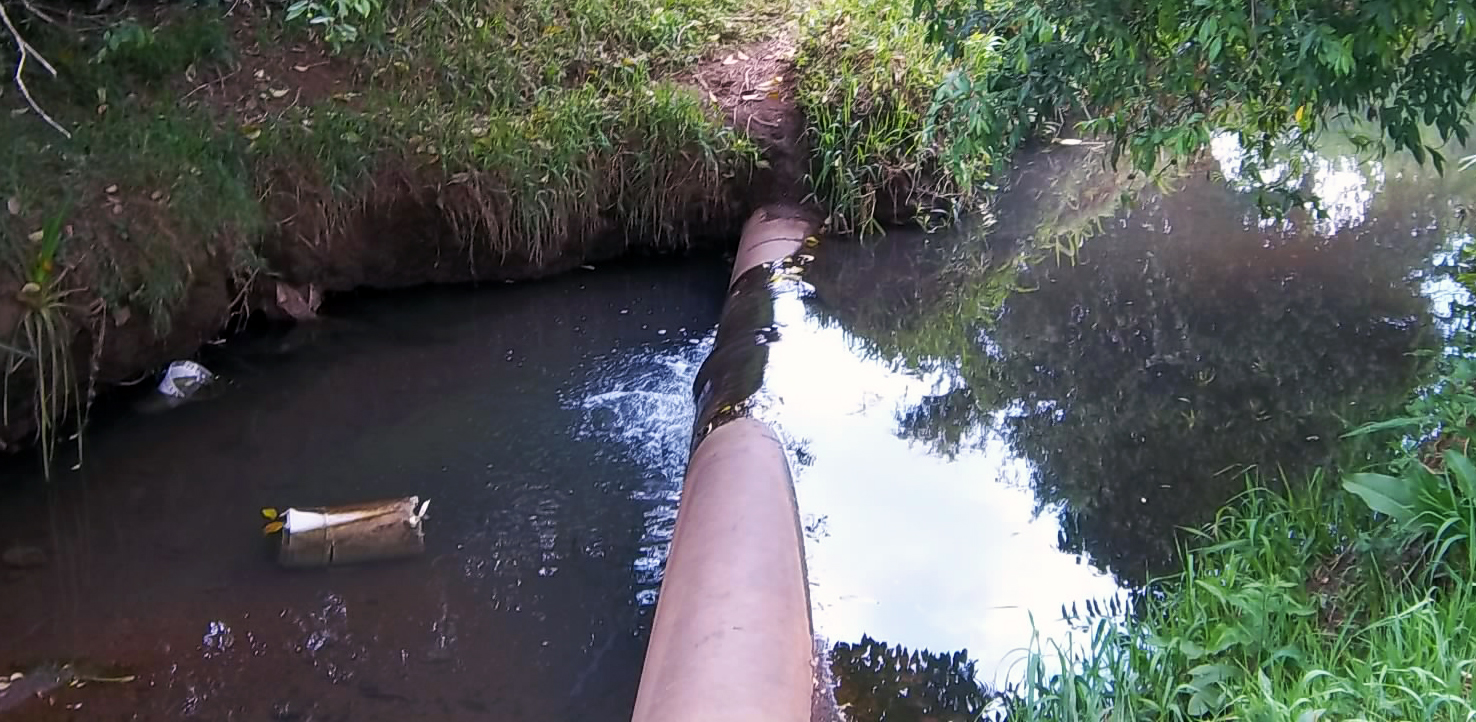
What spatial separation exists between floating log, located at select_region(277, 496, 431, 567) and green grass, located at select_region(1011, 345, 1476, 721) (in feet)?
6.93

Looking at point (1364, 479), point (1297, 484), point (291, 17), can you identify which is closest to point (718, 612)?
point (1364, 479)

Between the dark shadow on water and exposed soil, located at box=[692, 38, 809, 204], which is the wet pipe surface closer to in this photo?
the dark shadow on water

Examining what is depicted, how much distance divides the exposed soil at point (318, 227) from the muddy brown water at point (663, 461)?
221mm

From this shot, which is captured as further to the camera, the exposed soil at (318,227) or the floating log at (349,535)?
the exposed soil at (318,227)

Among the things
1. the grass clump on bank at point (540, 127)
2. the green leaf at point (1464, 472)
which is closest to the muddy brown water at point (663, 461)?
the grass clump on bank at point (540, 127)

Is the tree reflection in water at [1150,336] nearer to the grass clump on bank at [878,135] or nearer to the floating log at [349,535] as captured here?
the grass clump on bank at [878,135]

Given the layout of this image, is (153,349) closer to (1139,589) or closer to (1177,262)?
(1139,589)

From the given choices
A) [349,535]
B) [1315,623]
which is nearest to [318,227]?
[349,535]

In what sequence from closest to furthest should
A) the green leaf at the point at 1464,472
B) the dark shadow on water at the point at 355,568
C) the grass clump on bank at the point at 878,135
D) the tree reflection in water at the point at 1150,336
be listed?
1. the green leaf at the point at 1464,472
2. the dark shadow on water at the point at 355,568
3. the tree reflection in water at the point at 1150,336
4. the grass clump on bank at the point at 878,135

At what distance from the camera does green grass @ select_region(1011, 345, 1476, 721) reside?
1.97 meters

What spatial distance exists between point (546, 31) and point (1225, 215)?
386cm

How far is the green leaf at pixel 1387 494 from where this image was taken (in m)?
2.35

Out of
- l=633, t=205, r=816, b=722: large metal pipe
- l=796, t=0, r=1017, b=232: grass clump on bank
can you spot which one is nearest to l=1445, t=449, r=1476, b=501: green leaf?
l=633, t=205, r=816, b=722: large metal pipe

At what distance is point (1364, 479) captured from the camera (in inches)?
95.0
